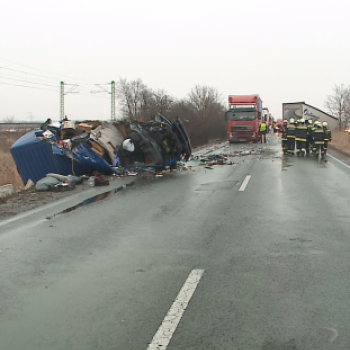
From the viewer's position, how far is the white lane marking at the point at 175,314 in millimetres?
3348

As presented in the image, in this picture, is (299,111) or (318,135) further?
(299,111)

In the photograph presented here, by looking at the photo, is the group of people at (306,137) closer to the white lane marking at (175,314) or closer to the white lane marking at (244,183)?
the white lane marking at (244,183)

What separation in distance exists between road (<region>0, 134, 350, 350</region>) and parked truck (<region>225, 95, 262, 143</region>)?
26.4 m

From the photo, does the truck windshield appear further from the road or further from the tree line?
the road

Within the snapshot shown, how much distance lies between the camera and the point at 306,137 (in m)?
23.0

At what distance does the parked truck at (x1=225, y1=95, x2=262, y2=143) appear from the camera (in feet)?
116

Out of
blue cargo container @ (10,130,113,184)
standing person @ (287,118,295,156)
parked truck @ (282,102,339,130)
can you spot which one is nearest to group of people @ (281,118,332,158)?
standing person @ (287,118,295,156)

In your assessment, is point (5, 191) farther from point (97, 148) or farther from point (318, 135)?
point (318, 135)

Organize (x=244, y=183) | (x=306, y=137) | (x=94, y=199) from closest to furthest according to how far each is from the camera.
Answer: (x=94, y=199)
(x=244, y=183)
(x=306, y=137)

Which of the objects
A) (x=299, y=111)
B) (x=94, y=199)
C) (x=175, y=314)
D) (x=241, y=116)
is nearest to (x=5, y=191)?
(x=94, y=199)

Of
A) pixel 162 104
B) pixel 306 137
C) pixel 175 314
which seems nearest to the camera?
pixel 175 314

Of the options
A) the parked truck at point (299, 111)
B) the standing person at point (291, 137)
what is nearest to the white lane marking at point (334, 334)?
the standing person at point (291, 137)

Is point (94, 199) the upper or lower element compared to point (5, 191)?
lower

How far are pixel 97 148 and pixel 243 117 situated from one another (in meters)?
22.2
